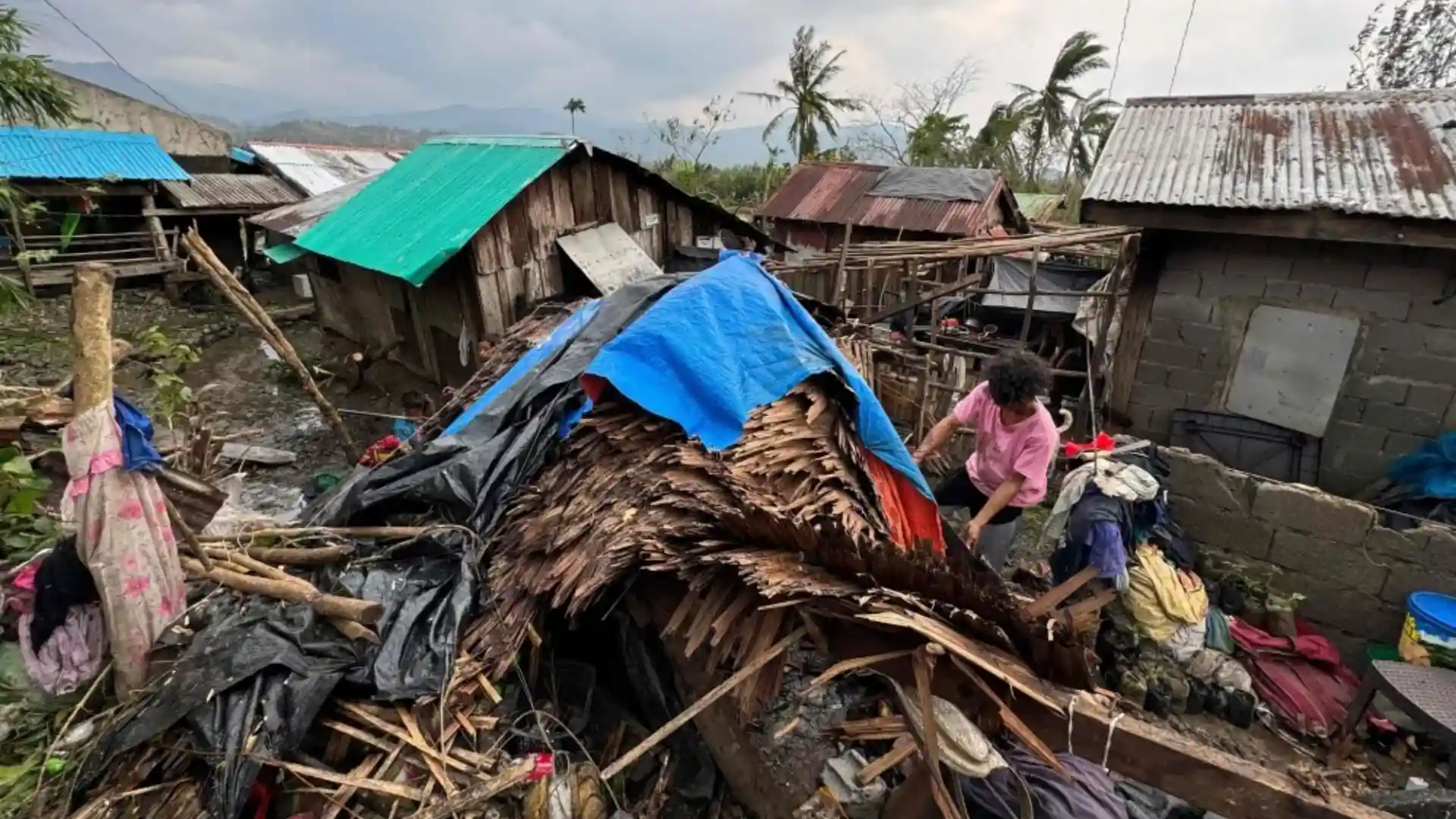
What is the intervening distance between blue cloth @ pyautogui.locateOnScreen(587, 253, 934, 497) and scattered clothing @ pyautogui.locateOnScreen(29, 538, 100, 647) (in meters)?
2.73

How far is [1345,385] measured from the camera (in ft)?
19.8

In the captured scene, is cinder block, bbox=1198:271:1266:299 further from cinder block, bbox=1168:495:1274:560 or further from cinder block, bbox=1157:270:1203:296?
cinder block, bbox=1168:495:1274:560

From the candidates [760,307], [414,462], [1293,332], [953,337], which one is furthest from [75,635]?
[953,337]

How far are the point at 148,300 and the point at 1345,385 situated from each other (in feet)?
76.9

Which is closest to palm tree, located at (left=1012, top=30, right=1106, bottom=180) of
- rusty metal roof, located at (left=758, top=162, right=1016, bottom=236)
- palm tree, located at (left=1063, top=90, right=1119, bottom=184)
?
palm tree, located at (left=1063, top=90, right=1119, bottom=184)

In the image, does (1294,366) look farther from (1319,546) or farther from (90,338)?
(90,338)

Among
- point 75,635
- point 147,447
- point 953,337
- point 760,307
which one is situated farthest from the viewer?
point 953,337

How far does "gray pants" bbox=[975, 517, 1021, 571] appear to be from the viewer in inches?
193

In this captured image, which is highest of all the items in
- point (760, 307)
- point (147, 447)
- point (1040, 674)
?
point (760, 307)

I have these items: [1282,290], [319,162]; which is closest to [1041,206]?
[1282,290]

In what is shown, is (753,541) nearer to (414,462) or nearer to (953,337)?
(414,462)

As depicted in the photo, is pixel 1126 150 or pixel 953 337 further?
pixel 953 337

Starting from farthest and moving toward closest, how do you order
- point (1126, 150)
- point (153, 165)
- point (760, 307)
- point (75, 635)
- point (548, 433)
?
point (153, 165), point (1126, 150), point (760, 307), point (548, 433), point (75, 635)

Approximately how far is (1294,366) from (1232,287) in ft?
2.91
